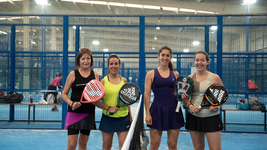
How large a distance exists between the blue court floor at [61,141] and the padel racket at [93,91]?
236cm

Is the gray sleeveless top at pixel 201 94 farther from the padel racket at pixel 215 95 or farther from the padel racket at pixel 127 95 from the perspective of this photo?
the padel racket at pixel 127 95

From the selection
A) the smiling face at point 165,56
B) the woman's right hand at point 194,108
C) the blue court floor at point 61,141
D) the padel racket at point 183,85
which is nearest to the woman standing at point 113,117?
the smiling face at point 165,56

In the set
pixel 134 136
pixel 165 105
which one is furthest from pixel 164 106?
pixel 134 136

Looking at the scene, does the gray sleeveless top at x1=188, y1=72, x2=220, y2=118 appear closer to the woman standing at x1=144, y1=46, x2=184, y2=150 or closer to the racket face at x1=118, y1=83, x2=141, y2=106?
the woman standing at x1=144, y1=46, x2=184, y2=150

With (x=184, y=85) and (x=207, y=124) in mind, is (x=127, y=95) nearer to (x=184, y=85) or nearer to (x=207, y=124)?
(x=184, y=85)

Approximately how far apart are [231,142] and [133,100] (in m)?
3.59

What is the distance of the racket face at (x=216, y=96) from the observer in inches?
108

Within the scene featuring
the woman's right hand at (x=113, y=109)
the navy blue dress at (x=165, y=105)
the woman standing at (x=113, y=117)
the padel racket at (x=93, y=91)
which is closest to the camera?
Result: the padel racket at (x=93, y=91)

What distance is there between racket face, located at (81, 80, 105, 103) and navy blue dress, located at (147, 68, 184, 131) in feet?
2.65

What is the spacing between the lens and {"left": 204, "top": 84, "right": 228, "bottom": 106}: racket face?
2.75m

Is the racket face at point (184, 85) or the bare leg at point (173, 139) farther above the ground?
the racket face at point (184, 85)

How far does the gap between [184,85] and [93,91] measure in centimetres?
114

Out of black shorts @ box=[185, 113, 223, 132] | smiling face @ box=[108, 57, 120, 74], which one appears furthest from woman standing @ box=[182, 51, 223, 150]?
smiling face @ box=[108, 57, 120, 74]

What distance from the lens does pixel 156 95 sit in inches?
123
